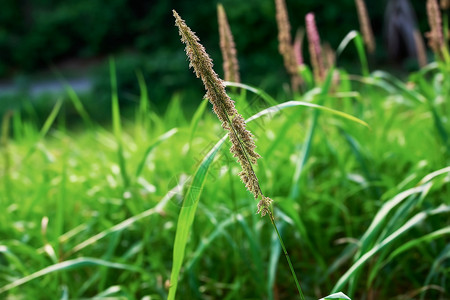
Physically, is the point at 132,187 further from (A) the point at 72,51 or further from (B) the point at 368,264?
(A) the point at 72,51

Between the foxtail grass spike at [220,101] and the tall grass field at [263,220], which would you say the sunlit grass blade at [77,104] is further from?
the foxtail grass spike at [220,101]

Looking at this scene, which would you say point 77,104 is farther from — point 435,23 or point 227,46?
point 435,23

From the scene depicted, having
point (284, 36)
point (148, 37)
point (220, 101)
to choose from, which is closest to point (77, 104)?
point (284, 36)

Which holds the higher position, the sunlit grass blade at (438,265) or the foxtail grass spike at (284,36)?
the foxtail grass spike at (284,36)

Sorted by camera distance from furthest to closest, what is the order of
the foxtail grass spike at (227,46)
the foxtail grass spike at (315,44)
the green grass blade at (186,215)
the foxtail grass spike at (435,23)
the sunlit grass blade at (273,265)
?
the foxtail grass spike at (315,44), the foxtail grass spike at (435,23), the sunlit grass blade at (273,265), the foxtail grass spike at (227,46), the green grass blade at (186,215)

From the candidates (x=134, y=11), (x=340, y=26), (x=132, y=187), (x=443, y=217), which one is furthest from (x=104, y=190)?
(x=134, y=11)

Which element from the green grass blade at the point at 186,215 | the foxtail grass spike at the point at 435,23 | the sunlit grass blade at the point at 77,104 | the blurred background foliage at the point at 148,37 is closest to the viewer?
the green grass blade at the point at 186,215

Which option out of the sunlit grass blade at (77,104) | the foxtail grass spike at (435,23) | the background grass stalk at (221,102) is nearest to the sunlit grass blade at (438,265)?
the foxtail grass spike at (435,23)
